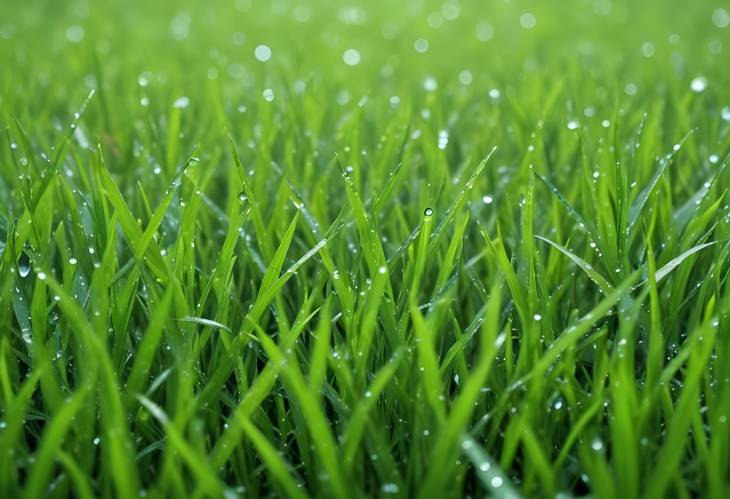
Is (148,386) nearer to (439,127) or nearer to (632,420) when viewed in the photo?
(632,420)

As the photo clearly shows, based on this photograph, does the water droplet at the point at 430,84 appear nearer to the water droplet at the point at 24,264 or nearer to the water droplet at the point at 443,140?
the water droplet at the point at 443,140

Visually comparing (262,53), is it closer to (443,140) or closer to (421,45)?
(421,45)

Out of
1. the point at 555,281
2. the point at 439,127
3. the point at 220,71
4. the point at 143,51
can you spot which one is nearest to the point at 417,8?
the point at 143,51

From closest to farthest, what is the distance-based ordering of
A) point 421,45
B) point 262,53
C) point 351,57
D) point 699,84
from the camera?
1. point 699,84
2. point 351,57
3. point 262,53
4. point 421,45

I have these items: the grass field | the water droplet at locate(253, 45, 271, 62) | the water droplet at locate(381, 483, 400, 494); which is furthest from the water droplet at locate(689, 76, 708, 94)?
the water droplet at locate(381, 483, 400, 494)

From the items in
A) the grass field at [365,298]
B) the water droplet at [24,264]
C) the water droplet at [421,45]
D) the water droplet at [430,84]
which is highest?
the water droplet at [421,45]

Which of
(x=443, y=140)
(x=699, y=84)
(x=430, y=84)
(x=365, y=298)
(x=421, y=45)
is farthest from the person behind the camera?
(x=421, y=45)

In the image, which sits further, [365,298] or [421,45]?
[421,45]

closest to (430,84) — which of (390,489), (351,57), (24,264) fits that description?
(351,57)

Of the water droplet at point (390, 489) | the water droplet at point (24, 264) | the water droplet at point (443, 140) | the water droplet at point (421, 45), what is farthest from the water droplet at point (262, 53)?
the water droplet at point (390, 489)
